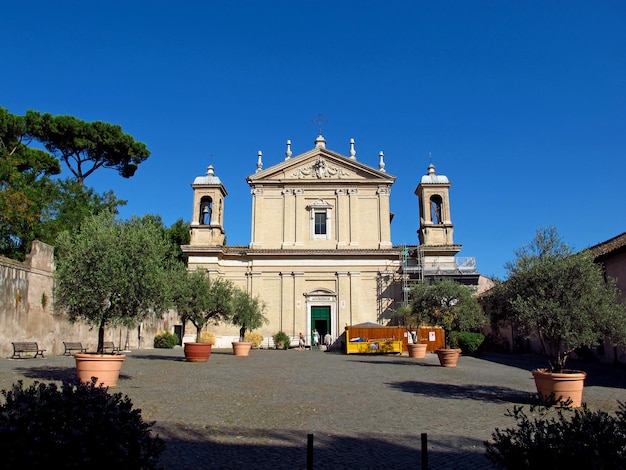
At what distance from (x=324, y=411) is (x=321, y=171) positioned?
29.1 meters

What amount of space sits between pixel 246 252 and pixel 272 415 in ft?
89.8

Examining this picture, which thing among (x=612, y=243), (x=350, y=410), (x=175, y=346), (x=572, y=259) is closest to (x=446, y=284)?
(x=612, y=243)

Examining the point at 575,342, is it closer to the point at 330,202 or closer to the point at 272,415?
the point at 272,415

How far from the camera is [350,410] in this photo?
9570mm

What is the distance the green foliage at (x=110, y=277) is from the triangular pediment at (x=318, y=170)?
23917 mm

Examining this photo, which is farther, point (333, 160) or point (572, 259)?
point (333, 160)

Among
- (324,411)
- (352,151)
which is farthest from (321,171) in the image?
(324,411)

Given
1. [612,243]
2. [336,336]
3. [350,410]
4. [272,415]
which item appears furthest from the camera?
[336,336]

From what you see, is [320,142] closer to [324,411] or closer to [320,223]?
[320,223]

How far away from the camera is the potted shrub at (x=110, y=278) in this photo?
12922 millimetres

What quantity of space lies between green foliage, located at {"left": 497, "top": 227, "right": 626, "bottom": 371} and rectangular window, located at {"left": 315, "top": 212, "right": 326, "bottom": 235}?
25.7 m

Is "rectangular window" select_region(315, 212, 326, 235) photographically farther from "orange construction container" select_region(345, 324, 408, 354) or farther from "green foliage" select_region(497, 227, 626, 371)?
"green foliage" select_region(497, 227, 626, 371)

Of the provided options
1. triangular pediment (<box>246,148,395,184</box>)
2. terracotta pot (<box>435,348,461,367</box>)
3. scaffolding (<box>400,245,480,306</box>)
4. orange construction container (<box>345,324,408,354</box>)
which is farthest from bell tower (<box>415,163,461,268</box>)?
terracotta pot (<box>435,348,461,367</box>)

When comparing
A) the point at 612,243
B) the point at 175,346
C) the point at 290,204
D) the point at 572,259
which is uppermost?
the point at 290,204
